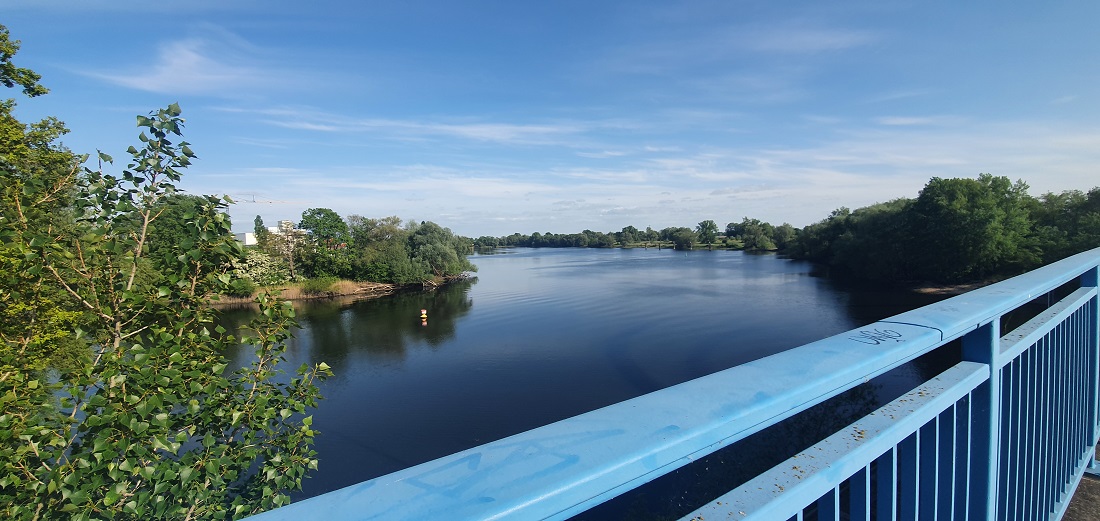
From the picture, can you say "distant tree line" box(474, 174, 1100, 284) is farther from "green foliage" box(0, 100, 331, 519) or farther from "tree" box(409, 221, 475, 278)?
"tree" box(409, 221, 475, 278)

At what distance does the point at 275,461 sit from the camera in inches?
97.2

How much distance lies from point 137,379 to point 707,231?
449ft

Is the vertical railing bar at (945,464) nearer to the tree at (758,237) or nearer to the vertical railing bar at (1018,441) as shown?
the vertical railing bar at (1018,441)

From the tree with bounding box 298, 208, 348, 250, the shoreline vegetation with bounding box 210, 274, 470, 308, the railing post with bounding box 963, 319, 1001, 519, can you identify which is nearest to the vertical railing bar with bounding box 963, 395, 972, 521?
the railing post with bounding box 963, 319, 1001, 519

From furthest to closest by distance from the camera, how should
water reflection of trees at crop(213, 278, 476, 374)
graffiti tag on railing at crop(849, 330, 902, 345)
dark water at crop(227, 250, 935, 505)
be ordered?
water reflection of trees at crop(213, 278, 476, 374), dark water at crop(227, 250, 935, 505), graffiti tag on railing at crop(849, 330, 902, 345)

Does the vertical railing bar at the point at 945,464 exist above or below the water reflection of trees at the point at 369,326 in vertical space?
above

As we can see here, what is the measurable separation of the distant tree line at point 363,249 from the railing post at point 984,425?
4940 centimetres

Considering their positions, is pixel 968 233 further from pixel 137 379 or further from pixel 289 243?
pixel 289 243

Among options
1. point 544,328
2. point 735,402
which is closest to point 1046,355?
point 735,402

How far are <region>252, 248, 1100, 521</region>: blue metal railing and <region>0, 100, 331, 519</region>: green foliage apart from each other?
1883mm

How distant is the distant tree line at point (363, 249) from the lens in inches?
1941

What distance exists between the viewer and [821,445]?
35.2 inches

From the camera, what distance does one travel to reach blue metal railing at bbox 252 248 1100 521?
543 mm

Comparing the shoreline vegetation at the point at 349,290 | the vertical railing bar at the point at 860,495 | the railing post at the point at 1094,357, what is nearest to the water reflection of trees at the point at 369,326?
the shoreline vegetation at the point at 349,290
